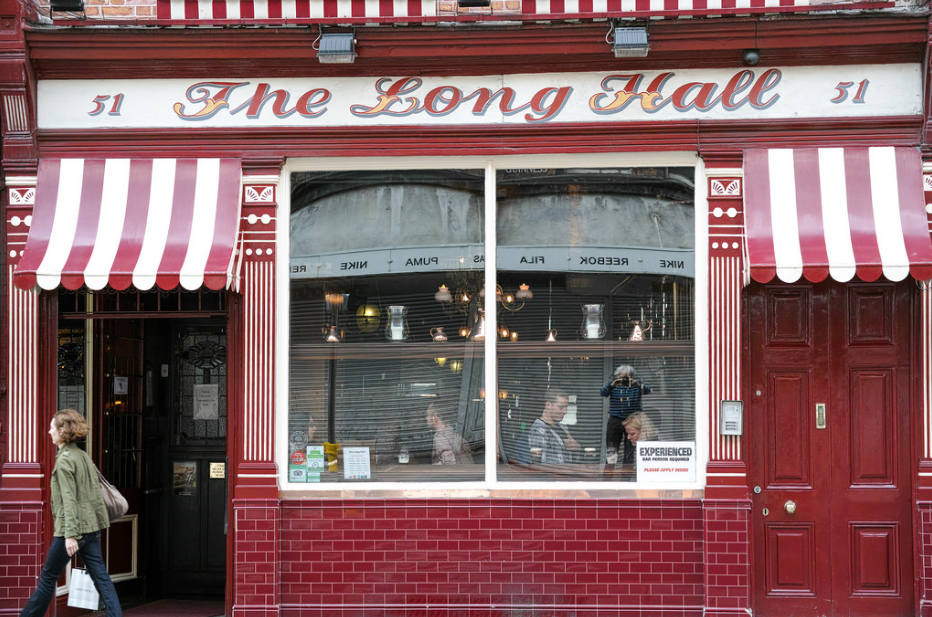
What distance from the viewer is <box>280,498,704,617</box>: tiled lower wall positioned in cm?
796

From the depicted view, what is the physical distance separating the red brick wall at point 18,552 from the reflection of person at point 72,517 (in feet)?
1.92

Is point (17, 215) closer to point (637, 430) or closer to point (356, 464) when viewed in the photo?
point (356, 464)

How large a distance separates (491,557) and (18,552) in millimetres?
3911

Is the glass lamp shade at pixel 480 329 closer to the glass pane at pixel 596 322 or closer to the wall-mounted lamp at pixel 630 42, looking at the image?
the glass pane at pixel 596 322

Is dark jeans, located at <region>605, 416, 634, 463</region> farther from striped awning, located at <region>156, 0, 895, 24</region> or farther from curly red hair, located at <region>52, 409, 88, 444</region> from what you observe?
curly red hair, located at <region>52, 409, 88, 444</region>

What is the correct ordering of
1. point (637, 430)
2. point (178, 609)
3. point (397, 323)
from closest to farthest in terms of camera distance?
1. point (637, 430)
2. point (397, 323)
3. point (178, 609)

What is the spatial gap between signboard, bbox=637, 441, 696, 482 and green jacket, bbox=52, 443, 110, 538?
4.39 meters

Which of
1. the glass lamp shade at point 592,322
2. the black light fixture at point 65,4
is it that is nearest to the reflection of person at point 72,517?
the black light fixture at point 65,4

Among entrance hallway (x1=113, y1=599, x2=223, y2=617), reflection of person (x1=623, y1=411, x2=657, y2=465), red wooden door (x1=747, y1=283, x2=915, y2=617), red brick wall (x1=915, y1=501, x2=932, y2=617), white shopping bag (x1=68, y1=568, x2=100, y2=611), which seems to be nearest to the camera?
white shopping bag (x1=68, y1=568, x2=100, y2=611)

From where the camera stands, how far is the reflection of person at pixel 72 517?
7258 millimetres

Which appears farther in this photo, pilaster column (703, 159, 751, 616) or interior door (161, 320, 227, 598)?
interior door (161, 320, 227, 598)

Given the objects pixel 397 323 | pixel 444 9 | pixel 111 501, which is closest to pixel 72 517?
pixel 111 501

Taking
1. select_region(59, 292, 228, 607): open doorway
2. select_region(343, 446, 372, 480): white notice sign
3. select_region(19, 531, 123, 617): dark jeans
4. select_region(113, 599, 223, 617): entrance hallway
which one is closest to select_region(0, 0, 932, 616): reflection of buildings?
select_region(343, 446, 372, 480): white notice sign

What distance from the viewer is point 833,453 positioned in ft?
26.4
